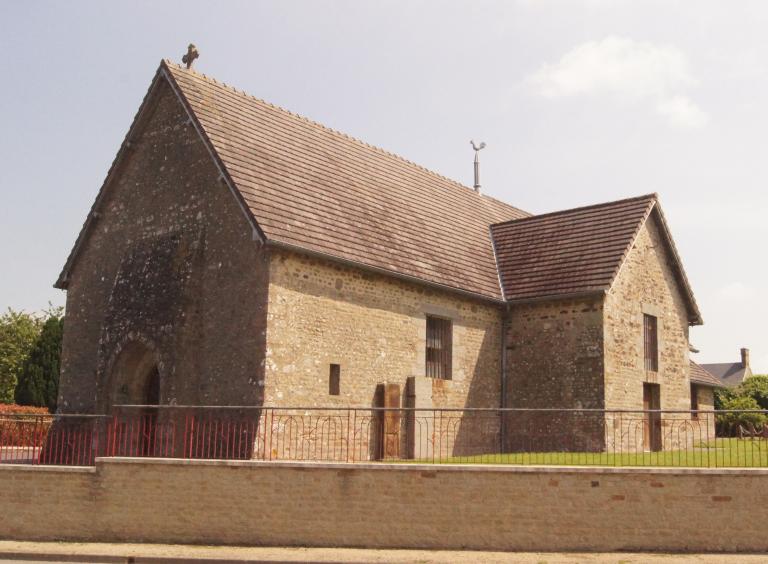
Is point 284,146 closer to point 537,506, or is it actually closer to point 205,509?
point 205,509

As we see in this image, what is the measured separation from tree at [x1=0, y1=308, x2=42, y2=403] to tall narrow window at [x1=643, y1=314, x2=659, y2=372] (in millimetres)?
32003

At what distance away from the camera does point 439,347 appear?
2030cm

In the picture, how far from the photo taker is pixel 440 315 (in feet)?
66.1

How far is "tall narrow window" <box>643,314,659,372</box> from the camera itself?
22250mm

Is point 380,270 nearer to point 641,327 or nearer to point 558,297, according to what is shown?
point 558,297

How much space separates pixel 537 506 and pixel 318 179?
1055cm

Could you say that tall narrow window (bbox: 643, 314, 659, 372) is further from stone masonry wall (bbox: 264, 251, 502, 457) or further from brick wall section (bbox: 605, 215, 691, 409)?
stone masonry wall (bbox: 264, 251, 502, 457)

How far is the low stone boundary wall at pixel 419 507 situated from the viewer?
1184 cm

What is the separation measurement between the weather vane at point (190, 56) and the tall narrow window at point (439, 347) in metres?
8.66

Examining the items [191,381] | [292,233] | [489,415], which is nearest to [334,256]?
[292,233]

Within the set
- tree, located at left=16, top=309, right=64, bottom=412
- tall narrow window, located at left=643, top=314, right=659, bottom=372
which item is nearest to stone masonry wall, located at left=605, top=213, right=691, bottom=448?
tall narrow window, located at left=643, top=314, right=659, bottom=372

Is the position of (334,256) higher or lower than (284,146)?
lower

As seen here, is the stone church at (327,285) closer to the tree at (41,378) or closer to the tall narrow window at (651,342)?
the tall narrow window at (651,342)

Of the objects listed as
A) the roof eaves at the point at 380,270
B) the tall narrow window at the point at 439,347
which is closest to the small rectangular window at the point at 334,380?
the roof eaves at the point at 380,270
